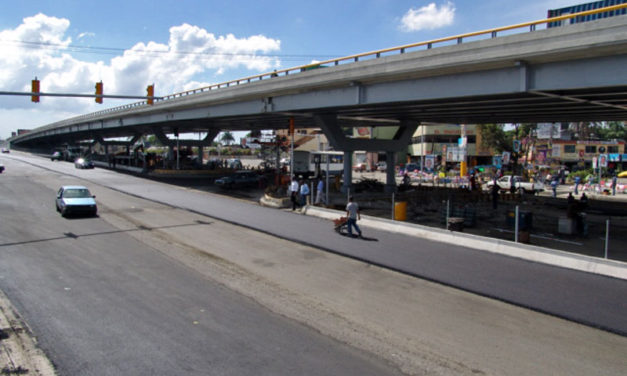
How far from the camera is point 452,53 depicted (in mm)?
16734

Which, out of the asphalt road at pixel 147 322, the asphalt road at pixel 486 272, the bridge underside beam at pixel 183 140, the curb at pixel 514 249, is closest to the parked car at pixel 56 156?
the bridge underside beam at pixel 183 140

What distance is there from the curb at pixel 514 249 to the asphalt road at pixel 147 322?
8.99 metres

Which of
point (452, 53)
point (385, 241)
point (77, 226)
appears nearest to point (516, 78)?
point (452, 53)

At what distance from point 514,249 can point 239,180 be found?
27583 millimetres

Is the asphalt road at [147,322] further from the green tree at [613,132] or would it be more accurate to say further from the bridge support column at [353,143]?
the green tree at [613,132]

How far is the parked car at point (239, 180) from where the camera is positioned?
3784 cm

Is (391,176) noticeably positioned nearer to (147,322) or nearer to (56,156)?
(147,322)

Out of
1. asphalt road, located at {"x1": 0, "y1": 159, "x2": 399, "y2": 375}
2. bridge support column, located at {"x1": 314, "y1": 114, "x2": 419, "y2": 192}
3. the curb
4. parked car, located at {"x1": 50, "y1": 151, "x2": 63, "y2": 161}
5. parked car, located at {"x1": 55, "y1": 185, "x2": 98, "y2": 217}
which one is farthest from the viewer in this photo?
parked car, located at {"x1": 50, "y1": 151, "x2": 63, "y2": 161}

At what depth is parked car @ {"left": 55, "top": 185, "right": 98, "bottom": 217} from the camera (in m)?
19.8

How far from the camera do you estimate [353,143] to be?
30.8m

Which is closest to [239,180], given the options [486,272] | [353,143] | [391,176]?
[353,143]

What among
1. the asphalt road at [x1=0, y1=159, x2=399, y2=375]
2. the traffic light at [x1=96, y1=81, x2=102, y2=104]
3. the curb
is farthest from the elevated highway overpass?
the asphalt road at [x1=0, y1=159, x2=399, y2=375]

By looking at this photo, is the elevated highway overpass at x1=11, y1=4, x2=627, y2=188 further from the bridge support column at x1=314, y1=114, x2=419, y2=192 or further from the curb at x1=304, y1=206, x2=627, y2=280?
the curb at x1=304, y1=206, x2=627, y2=280

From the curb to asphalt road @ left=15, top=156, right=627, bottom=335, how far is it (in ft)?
0.91
